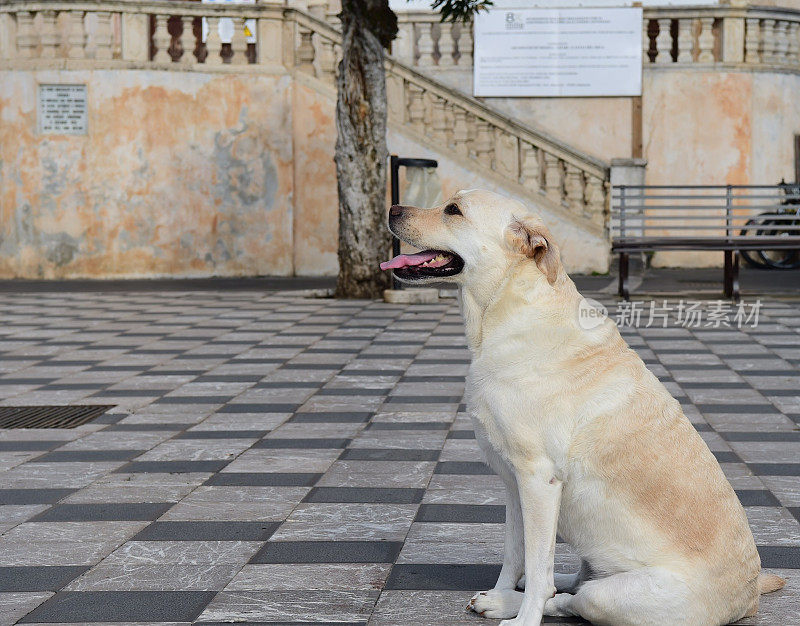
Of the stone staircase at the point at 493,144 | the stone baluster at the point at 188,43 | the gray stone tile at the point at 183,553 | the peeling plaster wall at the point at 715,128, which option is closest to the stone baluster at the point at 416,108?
the stone staircase at the point at 493,144

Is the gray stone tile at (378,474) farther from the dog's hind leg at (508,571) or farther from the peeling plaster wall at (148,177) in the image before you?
the peeling plaster wall at (148,177)

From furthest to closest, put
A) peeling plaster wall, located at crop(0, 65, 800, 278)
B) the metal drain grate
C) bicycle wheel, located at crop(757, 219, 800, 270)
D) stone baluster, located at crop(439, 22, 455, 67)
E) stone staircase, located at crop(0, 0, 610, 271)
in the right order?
stone baluster, located at crop(439, 22, 455, 67)
bicycle wheel, located at crop(757, 219, 800, 270)
peeling plaster wall, located at crop(0, 65, 800, 278)
stone staircase, located at crop(0, 0, 610, 271)
the metal drain grate

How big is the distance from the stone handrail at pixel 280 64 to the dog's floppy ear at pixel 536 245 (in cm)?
1501

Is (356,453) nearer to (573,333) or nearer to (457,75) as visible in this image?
(573,333)

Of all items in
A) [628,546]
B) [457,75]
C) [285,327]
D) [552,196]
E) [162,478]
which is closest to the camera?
[628,546]

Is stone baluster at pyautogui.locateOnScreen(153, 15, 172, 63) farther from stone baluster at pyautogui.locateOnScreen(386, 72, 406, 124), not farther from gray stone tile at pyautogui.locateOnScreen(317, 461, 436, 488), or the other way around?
gray stone tile at pyautogui.locateOnScreen(317, 461, 436, 488)

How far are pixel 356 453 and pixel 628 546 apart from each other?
3.04 m

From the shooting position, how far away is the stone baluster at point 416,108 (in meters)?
18.7

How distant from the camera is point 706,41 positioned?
20828mm

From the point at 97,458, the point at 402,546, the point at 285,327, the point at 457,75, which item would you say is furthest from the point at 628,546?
the point at 457,75

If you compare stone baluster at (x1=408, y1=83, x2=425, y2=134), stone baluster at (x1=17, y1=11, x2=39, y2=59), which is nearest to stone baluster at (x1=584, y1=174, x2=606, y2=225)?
stone baluster at (x1=408, y1=83, x2=425, y2=134)

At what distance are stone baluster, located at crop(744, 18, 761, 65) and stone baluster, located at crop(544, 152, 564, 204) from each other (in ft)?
15.1

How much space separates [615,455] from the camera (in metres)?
3.36

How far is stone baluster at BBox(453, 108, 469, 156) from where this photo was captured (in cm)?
1862
